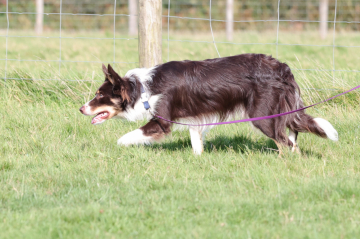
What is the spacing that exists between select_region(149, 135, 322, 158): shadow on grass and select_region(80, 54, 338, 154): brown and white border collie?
0.27 m

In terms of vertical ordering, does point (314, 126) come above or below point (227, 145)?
above

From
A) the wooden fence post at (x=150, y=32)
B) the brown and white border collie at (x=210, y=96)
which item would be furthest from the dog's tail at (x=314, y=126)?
the wooden fence post at (x=150, y=32)

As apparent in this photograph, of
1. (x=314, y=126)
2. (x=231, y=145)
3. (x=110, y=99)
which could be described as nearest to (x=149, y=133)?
(x=110, y=99)

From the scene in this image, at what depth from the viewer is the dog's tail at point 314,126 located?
404 centimetres

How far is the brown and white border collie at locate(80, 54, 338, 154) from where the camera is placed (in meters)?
4.09

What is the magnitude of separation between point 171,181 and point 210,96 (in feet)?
3.70

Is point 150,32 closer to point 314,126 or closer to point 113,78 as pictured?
point 113,78

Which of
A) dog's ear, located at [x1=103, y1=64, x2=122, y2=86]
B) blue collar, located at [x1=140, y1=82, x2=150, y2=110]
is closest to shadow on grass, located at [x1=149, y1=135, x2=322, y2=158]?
blue collar, located at [x1=140, y1=82, x2=150, y2=110]

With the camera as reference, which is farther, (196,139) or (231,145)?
(231,145)

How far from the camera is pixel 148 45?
5492mm

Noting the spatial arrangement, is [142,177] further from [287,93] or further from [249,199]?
[287,93]

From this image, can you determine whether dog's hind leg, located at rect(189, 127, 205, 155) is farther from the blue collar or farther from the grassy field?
the blue collar

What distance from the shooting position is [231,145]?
466cm

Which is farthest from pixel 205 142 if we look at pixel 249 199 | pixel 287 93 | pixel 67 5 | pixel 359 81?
pixel 67 5
